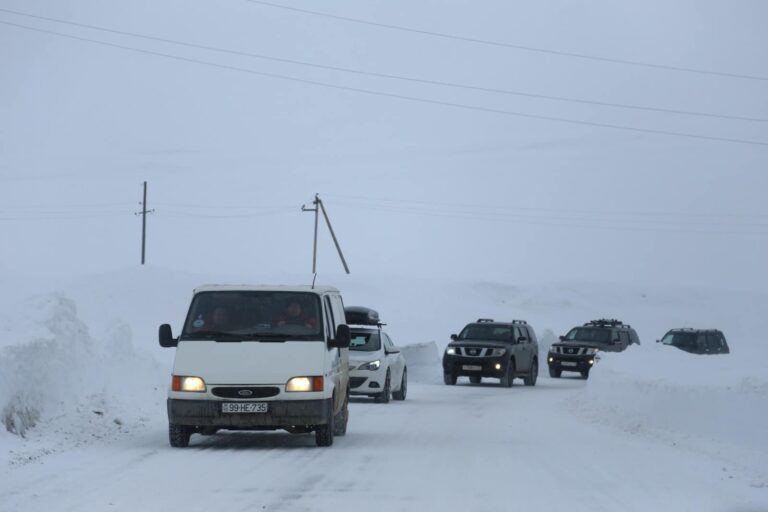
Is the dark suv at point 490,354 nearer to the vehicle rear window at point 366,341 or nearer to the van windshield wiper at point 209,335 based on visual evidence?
the vehicle rear window at point 366,341

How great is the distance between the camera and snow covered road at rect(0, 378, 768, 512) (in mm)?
10688

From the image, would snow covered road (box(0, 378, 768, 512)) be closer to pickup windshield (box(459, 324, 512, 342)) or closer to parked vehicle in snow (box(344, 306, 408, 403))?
parked vehicle in snow (box(344, 306, 408, 403))

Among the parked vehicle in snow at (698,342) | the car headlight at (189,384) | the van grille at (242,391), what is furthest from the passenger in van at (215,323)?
the parked vehicle in snow at (698,342)

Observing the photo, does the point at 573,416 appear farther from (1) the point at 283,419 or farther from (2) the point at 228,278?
(2) the point at 228,278

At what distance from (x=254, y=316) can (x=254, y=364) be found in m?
0.89

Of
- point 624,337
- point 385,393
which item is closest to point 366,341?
point 385,393

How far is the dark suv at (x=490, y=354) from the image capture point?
35531mm

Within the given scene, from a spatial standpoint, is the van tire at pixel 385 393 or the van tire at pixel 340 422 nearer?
the van tire at pixel 340 422

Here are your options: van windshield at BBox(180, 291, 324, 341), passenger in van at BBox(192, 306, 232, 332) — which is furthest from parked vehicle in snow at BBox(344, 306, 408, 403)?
passenger in van at BBox(192, 306, 232, 332)

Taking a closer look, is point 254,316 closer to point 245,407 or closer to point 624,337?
point 245,407

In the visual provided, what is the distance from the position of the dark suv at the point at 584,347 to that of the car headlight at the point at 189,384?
27969 mm

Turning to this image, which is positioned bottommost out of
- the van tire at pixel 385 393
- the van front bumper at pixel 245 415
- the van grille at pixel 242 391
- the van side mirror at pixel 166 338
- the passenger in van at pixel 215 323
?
the van tire at pixel 385 393

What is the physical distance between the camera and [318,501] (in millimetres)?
10672

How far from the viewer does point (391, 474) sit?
12.8 metres
